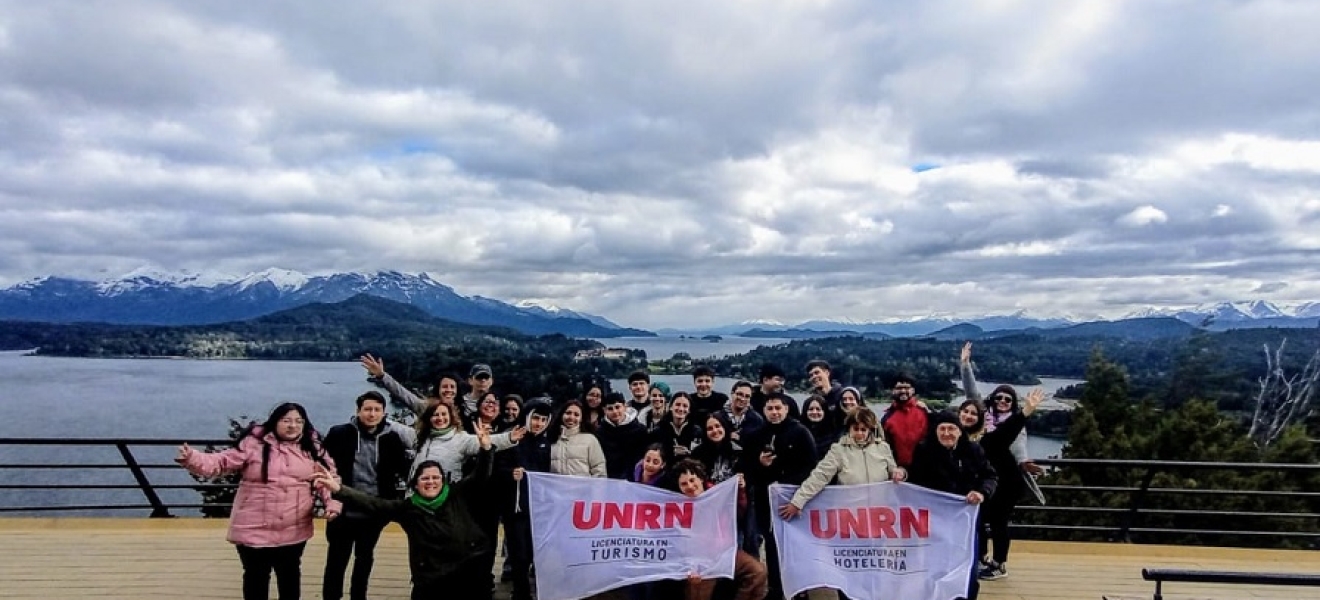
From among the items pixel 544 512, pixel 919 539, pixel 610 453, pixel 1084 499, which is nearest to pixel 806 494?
pixel 919 539

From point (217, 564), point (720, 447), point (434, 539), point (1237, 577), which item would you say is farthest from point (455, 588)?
point (1237, 577)

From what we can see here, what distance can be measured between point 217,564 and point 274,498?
2.80 m

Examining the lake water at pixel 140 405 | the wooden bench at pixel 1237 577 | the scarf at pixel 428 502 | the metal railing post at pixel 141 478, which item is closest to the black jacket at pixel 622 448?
the scarf at pixel 428 502

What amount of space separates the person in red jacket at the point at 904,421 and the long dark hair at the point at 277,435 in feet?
13.0

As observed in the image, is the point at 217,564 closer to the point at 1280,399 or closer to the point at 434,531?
the point at 434,531

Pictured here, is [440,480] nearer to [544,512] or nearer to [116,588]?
[544,512]

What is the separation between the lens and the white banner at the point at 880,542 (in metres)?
5.38

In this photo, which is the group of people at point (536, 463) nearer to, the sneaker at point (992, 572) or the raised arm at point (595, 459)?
the raised arm at point (595, 459)

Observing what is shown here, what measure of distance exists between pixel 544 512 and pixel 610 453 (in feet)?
2.08

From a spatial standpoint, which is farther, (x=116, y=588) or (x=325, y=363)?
(x=325, y=363)

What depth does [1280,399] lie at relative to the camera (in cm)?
3688

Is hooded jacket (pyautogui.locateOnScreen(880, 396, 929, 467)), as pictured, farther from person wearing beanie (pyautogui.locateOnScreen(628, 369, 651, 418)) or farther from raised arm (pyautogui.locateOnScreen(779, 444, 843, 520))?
person wearing beanie (pyautogui.locateOnScreen(628, 369, 651, 418))

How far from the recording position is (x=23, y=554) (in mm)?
6867

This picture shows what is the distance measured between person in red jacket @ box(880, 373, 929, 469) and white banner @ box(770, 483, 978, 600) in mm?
366
